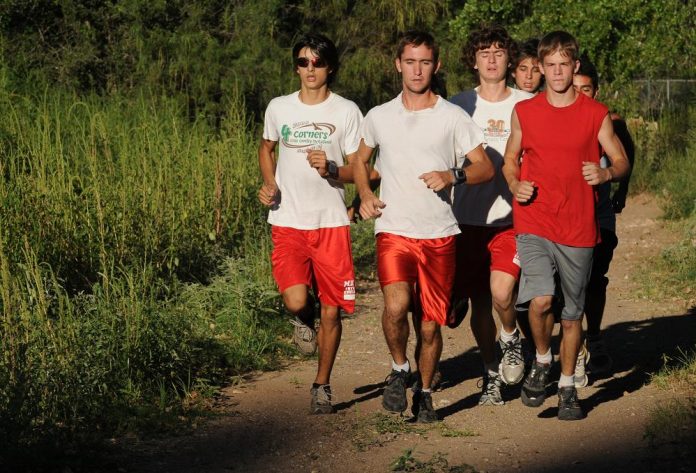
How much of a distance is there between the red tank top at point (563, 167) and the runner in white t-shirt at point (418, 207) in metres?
0.32

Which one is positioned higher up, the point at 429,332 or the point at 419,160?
the point at 419,160

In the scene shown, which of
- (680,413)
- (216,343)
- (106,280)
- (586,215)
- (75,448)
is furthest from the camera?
(216,343)

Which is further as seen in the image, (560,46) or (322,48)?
(322,48)

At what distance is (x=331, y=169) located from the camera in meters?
7.38

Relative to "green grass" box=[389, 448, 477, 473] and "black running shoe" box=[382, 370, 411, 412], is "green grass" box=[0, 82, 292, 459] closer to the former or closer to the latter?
"black running shoe" box=[382, 370, 411, 412]

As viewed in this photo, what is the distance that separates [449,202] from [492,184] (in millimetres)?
683

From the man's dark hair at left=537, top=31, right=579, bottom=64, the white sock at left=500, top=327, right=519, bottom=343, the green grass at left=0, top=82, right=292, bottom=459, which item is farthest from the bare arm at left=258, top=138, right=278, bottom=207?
the man's dark hair at left=537, top=31, right=579, bottom=64

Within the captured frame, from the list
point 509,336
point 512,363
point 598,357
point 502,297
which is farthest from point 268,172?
point 598,357

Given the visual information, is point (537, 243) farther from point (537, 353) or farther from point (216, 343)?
point (216, 343)

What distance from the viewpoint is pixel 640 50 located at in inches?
810

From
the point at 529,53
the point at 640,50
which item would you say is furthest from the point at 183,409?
the point at 640,50

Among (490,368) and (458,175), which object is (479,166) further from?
(490,368)

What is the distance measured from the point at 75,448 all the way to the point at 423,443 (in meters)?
1.85

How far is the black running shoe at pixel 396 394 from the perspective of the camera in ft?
22.8
